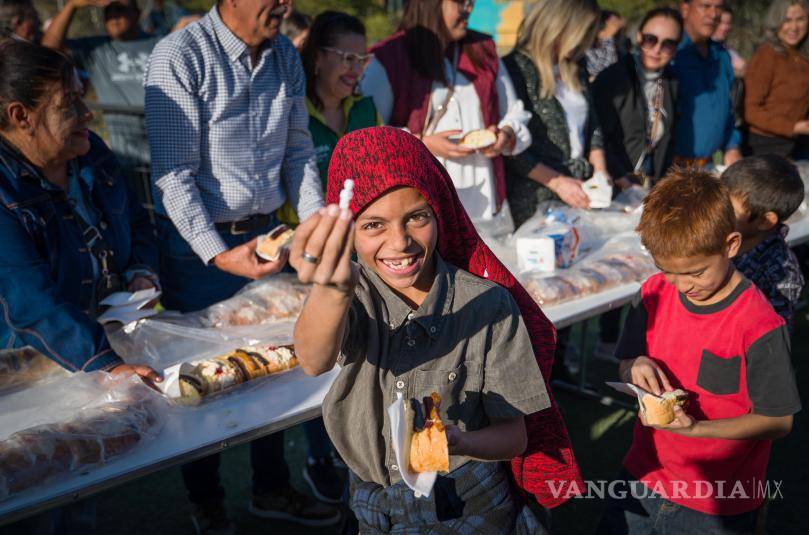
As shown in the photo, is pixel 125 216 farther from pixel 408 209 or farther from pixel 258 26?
pixel 408 209

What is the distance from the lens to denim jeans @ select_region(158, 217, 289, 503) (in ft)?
8.87

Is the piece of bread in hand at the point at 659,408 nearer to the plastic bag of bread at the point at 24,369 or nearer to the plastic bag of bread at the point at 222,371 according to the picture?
the plastic bag of bread at the point at 222,371

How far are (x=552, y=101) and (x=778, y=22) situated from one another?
246cm

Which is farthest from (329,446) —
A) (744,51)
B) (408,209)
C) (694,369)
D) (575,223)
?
(744,51)

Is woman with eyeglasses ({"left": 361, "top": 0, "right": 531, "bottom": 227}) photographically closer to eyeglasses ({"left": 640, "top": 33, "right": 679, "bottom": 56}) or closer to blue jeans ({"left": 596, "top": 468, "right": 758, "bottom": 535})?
eyeglasses ({"left": 640, "top": 33, "right": 679, "bottom": 56})

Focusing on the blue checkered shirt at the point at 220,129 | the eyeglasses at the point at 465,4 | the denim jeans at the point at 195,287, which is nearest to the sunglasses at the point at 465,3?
the eyeglasses at the point at 465,4

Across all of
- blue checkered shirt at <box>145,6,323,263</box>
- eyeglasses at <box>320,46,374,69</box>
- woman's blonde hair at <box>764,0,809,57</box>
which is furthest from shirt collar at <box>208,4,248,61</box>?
woman's blonde hair at <box>764,0,809,57</box>

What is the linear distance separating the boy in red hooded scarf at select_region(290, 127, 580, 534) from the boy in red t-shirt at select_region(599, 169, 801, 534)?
0.57 meters

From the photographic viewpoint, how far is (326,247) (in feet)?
3.78

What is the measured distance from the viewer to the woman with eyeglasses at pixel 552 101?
3.53 meters

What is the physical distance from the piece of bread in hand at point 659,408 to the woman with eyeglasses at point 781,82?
12.8ft

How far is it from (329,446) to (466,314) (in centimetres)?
192

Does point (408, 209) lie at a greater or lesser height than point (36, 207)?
greater

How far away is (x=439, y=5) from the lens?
10.7 feet
